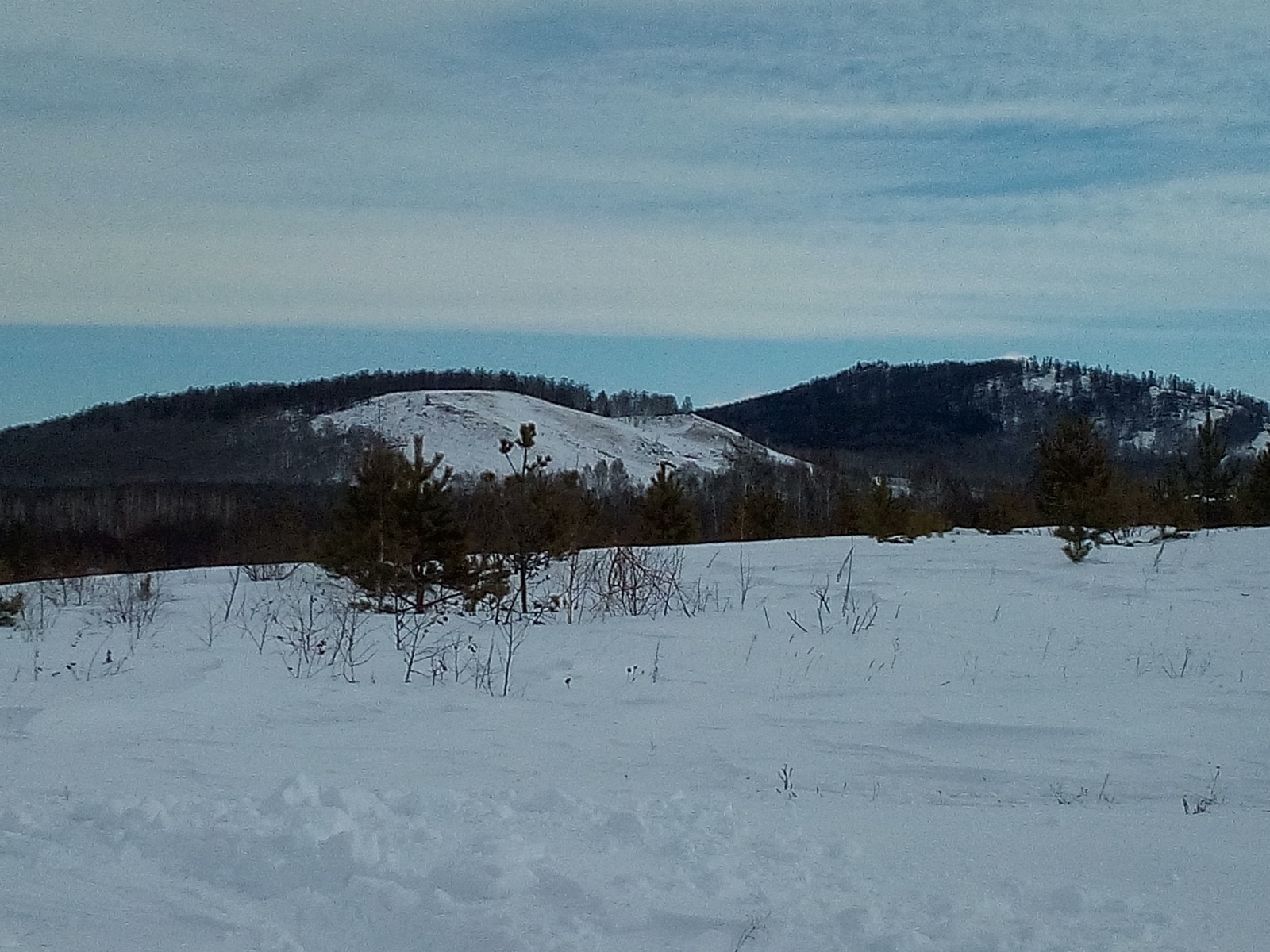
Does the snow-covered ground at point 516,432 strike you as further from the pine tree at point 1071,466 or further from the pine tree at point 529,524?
the pine tree at point 529,524

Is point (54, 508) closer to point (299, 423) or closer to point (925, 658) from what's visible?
point (299, 423)

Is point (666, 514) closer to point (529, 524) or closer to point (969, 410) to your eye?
point (529, 524)

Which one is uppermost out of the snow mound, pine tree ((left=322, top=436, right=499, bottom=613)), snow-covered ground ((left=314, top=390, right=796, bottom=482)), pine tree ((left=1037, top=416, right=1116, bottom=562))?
snow-covered ground ((left=314, top=390, right=796, bottom=482))

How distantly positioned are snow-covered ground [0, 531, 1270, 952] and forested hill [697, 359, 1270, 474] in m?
131

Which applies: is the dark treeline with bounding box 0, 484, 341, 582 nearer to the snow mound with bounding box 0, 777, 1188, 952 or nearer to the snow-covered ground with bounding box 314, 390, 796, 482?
the snow mound with bounding box 0, 777, 1188, 952

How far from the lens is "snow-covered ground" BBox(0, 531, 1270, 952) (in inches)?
126

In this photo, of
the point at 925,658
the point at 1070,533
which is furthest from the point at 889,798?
the point at 1070,533

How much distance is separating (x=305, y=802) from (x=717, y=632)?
517 centimetres

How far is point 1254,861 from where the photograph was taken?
360cm

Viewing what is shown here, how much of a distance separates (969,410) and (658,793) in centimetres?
16702

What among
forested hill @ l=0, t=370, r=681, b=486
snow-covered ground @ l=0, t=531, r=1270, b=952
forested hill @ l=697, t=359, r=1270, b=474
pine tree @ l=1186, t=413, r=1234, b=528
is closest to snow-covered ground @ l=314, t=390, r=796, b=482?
forested hill @ l=0, t=370, r=681, b=486

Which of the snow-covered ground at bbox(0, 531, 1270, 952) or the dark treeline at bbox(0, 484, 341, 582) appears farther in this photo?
the dark treeline at bbox(0, 484, 341, 582)

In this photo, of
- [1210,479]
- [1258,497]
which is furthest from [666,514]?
[1210,479]

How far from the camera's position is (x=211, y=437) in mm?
117625
